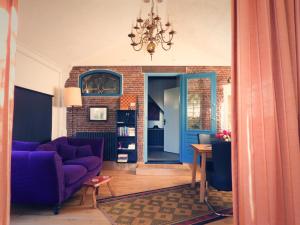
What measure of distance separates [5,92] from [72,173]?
86.4 inches

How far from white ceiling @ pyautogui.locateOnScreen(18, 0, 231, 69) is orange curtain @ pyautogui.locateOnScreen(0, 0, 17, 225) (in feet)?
8.45

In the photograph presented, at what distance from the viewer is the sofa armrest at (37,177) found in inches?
100

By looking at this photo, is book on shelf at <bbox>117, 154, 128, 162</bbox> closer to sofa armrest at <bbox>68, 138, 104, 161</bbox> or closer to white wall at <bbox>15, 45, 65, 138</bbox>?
sofa armrest at <bbox>68, 138, 104, 161</bbox>

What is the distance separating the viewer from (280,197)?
3.49ft

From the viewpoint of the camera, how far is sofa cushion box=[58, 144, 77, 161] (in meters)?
3.84

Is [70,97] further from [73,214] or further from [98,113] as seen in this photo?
[73,214]

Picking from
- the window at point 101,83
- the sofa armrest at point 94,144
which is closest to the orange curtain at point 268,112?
the sofa armrest at point 94,144

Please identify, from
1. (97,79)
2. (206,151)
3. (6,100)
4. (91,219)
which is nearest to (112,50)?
(97,79)

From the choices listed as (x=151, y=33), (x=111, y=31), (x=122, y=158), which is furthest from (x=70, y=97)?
(x=151, y=33)

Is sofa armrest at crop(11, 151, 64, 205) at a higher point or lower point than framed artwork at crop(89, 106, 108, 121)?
lower

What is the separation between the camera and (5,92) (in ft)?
3.61

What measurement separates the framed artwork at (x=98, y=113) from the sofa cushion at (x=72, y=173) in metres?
2.39

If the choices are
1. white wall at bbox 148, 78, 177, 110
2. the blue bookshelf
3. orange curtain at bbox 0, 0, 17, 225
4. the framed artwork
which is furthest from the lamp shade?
white wall at bbox 148, 78, 177, 110

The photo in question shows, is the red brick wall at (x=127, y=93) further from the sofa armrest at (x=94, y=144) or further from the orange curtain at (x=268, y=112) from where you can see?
the orange curtain at (x=268, y=112)
